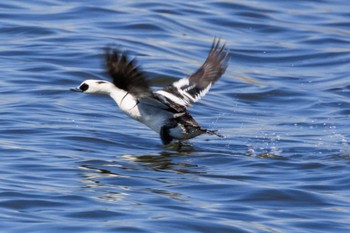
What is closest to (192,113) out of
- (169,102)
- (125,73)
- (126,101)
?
(169,102)

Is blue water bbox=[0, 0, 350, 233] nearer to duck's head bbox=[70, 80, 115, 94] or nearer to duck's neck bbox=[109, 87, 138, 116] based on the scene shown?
duck's neck bbox=[109, 87, 138, 116]

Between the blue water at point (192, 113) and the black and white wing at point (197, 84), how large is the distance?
49cm

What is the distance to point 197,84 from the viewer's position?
11055 mm

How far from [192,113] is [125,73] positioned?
3.44 m

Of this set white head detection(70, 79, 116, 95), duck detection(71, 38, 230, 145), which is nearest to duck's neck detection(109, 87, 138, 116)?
duck detection(71, 38, 230, 145)

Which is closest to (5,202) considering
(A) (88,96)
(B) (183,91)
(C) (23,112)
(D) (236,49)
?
(B) (183,91)

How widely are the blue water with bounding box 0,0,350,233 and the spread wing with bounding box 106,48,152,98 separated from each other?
2.24ft

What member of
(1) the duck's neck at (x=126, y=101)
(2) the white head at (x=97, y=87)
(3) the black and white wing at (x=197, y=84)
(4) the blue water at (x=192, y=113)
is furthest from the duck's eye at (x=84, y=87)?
(3) the black and white wing at (x=197, y=84)

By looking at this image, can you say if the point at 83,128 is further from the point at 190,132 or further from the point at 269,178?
the point at 269,178

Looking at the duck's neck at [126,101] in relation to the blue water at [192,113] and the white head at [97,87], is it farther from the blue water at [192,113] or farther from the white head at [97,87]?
the blue water at [192,113]

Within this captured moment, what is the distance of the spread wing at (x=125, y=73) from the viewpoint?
9594mm

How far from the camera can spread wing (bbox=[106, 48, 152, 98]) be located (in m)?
9.59

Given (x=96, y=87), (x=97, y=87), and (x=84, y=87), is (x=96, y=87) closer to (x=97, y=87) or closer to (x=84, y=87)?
(x=97, y=87)

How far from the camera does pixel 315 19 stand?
62.4 feet
